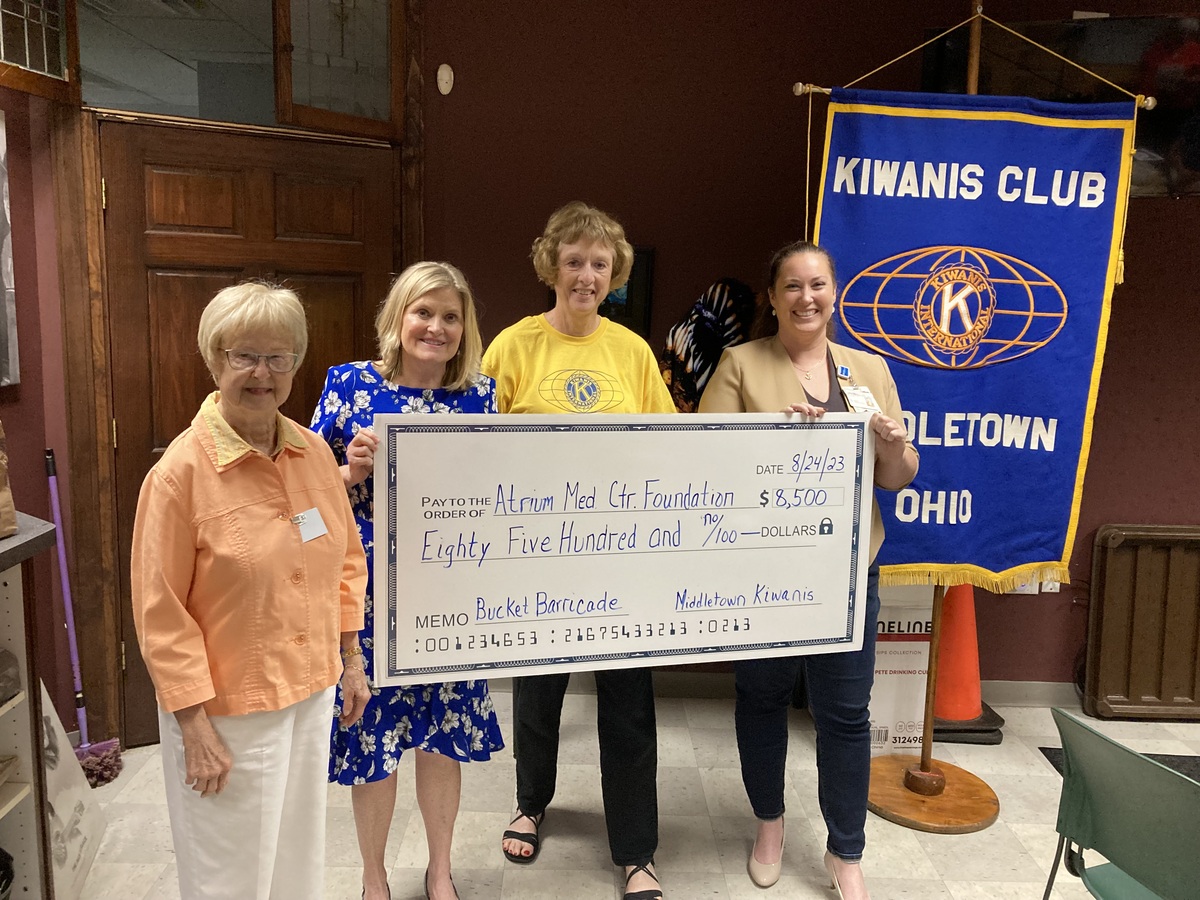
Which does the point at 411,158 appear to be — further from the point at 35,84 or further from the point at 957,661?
the point at 957,661

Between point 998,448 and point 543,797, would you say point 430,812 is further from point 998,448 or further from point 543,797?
point 998,448

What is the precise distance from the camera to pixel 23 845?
174 centimetres

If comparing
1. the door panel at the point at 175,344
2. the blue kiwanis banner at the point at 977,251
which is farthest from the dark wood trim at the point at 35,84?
the blue kiwanis banner at the point at 977,251

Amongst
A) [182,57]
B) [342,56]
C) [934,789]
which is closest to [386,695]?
[934,789]

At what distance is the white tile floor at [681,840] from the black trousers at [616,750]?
0.15 m

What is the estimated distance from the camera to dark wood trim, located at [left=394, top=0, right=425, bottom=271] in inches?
115

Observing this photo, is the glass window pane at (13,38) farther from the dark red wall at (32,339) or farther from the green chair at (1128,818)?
the green chair at (1128,818)

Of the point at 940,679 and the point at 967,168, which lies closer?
the point at 967,168

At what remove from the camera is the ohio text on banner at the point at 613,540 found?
171cm

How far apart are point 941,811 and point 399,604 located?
179cm

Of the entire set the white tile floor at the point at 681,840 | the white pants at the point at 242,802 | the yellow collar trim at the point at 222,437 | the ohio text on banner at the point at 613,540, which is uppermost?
the yellow collar trim at the point at 222,437

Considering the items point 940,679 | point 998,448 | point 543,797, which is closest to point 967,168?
point 998,448

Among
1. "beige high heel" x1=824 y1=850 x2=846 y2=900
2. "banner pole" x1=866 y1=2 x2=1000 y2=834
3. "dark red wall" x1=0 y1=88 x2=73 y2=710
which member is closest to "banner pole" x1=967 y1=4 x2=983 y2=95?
"banner pole" x1=866 y1=2 x2=1000 y2=834

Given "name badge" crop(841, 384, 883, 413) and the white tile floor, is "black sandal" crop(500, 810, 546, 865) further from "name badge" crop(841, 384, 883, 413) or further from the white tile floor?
"name badge" crop(841, 384, 883, 413)
